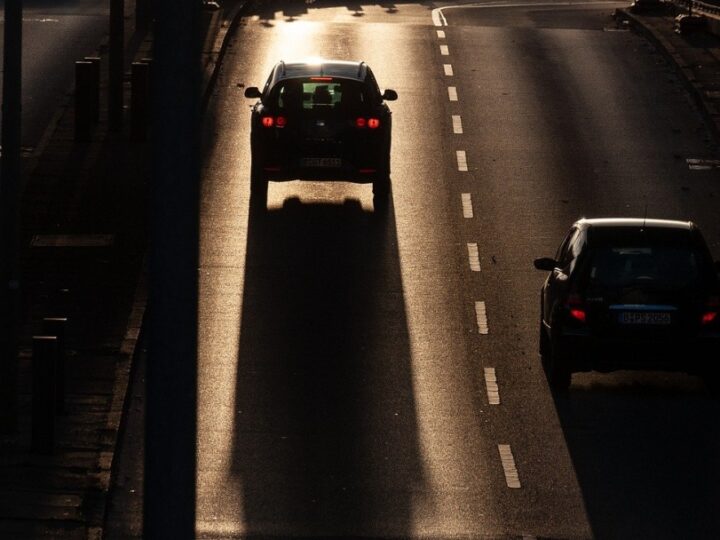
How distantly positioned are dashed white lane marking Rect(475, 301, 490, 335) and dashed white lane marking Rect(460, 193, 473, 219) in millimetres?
4422

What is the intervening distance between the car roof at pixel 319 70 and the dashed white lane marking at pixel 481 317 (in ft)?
16.9

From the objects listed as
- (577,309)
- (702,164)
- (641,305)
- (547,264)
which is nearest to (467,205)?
(702,164)

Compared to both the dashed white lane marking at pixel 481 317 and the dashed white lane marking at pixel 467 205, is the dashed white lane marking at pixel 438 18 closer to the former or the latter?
the dashed white lane marking at pixel 467 205

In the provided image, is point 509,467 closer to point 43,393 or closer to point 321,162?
point 43,393

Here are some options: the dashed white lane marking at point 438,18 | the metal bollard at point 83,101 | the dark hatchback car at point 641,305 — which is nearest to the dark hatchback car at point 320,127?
the metal bollard at point 83,101

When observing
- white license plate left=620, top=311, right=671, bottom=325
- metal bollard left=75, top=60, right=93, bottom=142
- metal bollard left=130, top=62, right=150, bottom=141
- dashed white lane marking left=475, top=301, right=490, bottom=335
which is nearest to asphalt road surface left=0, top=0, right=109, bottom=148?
metal bollard left=75, top=60, right=93, bottom=142

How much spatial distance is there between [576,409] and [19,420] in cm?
502

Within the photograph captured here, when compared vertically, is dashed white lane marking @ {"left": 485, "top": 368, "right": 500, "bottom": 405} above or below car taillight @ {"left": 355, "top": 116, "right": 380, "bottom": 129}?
below

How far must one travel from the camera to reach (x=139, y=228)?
23.1 meters

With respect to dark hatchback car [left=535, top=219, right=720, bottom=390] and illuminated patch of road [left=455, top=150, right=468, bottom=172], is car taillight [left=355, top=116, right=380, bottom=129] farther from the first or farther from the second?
dark hatchback car [left=535, top=219, right=720, bottom=390]

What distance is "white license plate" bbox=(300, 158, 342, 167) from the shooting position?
2434cm

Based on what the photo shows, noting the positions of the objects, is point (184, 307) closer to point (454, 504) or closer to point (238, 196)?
point (454, 504)

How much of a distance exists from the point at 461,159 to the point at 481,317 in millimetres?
8499

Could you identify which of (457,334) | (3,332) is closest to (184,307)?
(3,332)
